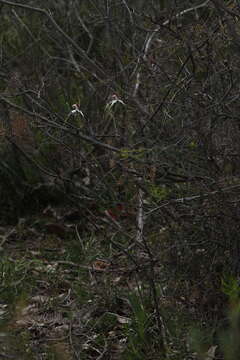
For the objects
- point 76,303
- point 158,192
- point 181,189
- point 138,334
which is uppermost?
point 158,192

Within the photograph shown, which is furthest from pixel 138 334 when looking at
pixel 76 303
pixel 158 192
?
pixel 76 303

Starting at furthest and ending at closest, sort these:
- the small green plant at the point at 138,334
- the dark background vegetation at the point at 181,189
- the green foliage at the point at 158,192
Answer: the small green plant at the point at 138,334 → the dark background vegetation at the point at 181,189 → the green foliage at the point at 158,192

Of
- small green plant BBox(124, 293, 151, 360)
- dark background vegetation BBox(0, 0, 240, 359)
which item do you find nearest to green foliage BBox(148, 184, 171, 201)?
dark background vegetation BBox(0, 0, 240, 359)

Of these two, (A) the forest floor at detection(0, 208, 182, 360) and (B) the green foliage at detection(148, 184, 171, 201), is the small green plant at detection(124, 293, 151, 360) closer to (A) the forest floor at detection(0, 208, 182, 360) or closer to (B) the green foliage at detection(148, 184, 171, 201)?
(A) the forest floor at detection(0, 208, 182, 360)

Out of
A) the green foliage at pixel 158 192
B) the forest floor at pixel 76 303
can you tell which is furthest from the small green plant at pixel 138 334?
the green foliage at pixel 158 192

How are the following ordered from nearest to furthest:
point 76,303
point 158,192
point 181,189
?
1. point 158,192
2. point 181,189
3. point 76,303

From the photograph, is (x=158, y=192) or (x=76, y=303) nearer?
(x=158, y=192)

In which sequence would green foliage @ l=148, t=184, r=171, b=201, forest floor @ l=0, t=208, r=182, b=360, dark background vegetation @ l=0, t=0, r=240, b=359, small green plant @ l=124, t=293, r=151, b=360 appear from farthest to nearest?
forest floor @ l=0, t=208, r=182, b=360
small green plant @ l=124, t=293, r=151, b=360
dark background vegetation @ l=0, t=0, r=240, b=359
green foliage @ l=148, t=184, r=171, b=201

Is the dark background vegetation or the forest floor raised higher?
the dark background vegetation

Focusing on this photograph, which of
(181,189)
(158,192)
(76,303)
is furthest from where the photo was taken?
(76,303)

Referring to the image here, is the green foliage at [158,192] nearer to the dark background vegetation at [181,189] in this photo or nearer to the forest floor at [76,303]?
the dark background vegetation at [181,189]

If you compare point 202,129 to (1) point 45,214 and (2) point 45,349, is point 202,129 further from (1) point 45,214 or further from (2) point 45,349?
(1) point 45,214

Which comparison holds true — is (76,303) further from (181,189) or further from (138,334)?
(181,189)

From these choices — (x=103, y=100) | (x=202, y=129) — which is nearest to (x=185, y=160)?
(x=202, y=129)
